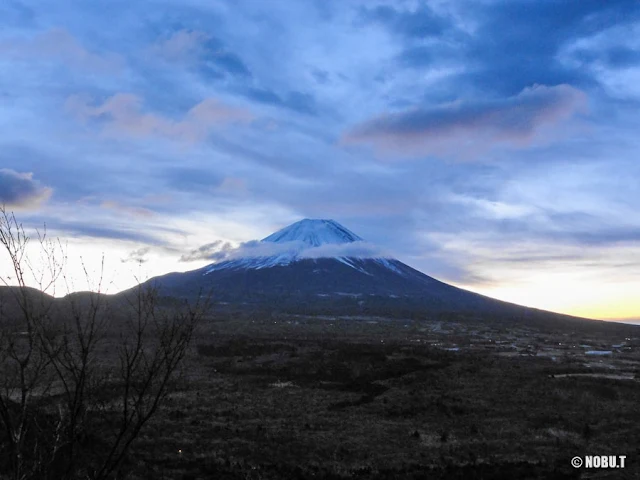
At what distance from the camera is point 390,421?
21.3 metres

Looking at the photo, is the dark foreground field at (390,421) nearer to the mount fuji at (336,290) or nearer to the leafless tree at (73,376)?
the leafless tree at (73,376)

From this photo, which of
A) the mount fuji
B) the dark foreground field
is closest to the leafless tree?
the dark foreground field

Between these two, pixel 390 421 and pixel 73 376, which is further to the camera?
pixel 390 421

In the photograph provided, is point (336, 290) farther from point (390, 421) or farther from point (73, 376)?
point (73, 376)

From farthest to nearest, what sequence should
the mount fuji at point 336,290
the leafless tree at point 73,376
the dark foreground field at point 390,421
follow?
the mount fuji at point 336,290 < the dark foreground field at point 390,421 < the leafless tree at point 73,376

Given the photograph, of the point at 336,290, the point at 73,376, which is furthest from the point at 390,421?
the point at 336,290

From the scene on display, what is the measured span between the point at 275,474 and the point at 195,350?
1425 inches

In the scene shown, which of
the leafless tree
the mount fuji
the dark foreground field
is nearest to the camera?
the leafless tree

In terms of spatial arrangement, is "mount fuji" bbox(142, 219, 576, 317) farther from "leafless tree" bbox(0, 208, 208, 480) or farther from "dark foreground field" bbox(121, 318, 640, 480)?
"leafless tree" bbox(0, 208, 208, 480)

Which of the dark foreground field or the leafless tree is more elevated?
the leafless tree

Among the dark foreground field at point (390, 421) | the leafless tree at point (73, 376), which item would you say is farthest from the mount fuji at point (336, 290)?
the leafless tree at point (73, 376)

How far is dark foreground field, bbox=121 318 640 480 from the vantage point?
14.5 meters

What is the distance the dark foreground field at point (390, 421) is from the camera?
14.5 m

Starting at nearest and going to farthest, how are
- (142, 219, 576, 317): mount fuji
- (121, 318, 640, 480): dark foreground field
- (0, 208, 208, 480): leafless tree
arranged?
(0, 208, 208, 480): leafless tree < (121, 318, 640, 480): dark foreground field < (142, 219, 576, 317): mount fuji
